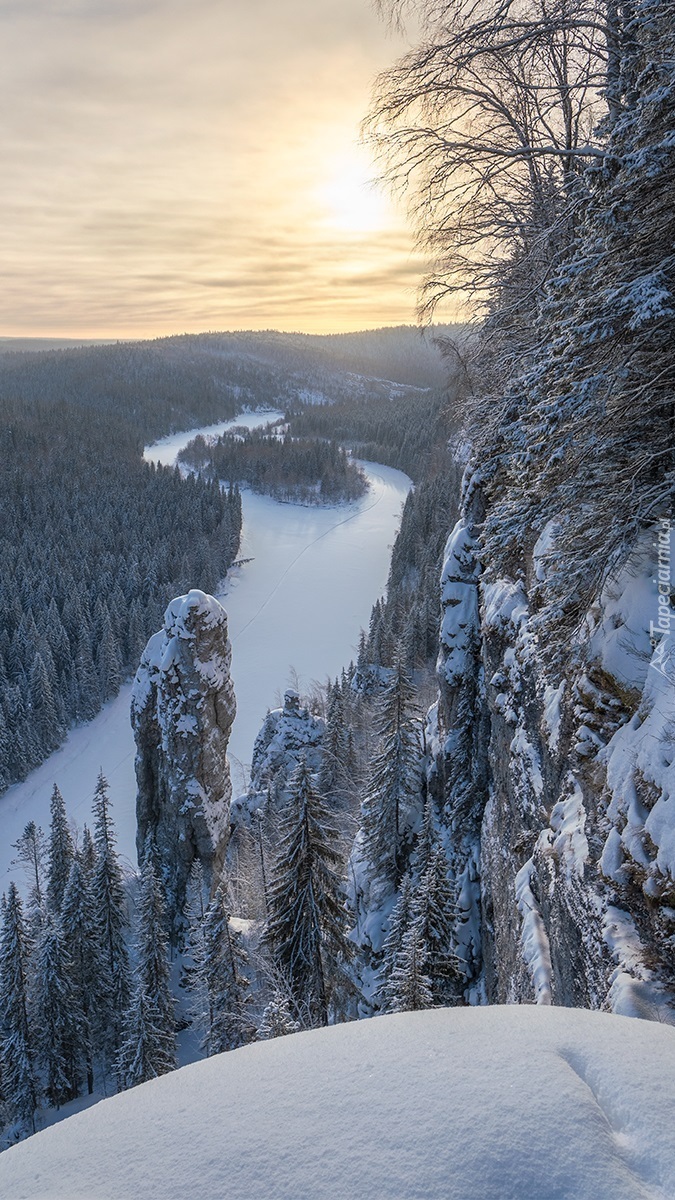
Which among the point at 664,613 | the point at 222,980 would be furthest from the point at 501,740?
the point at 222,980

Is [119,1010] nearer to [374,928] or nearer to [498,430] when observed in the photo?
[374,928]

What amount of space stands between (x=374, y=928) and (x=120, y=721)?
41.5m

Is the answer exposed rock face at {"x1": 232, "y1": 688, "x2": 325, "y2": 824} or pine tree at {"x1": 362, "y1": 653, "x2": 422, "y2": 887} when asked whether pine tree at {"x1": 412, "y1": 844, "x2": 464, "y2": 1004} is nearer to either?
pine tree at {"x1": 362, "y1": 653, "x2": 422, "y2": 887}

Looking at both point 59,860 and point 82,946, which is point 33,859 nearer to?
point 59,860

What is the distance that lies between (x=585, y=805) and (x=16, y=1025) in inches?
1013

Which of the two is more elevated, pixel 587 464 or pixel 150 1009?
pixel 587 464

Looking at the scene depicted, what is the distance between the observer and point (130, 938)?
27.5m

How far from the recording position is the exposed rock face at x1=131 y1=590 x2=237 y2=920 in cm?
2367

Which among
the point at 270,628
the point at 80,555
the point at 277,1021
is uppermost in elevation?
the point at 80,555

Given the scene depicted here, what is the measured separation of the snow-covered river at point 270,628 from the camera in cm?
4431

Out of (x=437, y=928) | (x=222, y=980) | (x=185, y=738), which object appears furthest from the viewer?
(x=185, y=738)

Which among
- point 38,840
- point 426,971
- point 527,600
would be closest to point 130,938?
point 38,840

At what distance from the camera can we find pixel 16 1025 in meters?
22.4

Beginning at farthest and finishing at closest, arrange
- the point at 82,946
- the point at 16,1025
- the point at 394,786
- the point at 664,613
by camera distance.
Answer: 1. the point at 82,946
2. the point at 16,1025
3. the point at 394,786
4. the point at 664,613
